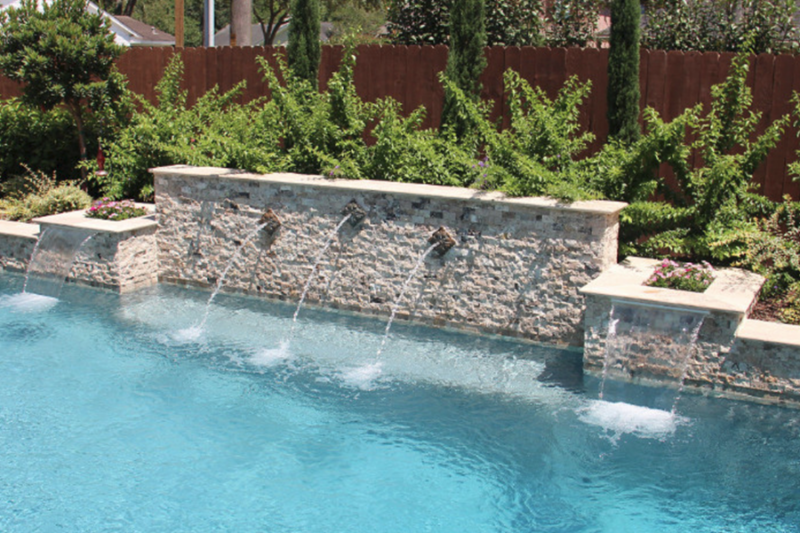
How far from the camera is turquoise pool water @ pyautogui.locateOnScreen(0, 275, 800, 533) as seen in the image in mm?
5613

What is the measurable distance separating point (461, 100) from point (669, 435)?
518 centimetres

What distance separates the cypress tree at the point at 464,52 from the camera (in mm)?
10961

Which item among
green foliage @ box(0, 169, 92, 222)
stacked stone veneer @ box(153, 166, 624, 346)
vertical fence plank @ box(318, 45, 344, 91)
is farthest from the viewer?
vertical fence plank @ box(318, 45, 344, 91)

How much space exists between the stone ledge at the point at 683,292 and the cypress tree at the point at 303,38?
6.07 metres

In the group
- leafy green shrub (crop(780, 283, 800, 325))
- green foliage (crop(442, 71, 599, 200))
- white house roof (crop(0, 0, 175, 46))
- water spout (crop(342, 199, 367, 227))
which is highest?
white house roof (crop(0, 0, 175, 46))

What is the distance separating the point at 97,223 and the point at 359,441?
18.6ft

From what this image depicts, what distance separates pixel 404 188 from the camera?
9.37 metres

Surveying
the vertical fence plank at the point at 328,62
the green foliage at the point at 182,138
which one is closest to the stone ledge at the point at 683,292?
the green foliage at the point at 182,138

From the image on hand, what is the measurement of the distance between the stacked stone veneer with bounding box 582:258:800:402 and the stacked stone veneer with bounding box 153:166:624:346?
2.74 ft

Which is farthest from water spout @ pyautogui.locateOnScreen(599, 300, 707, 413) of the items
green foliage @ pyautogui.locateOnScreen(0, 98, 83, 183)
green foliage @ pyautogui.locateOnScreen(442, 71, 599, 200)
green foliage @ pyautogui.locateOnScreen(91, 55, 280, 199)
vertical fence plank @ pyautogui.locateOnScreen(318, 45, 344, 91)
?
green foliage @ pyautogui.locateOnScreen(0, 98, 83, 183)

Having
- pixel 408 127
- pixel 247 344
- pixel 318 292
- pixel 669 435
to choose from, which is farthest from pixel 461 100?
pixel 669 435

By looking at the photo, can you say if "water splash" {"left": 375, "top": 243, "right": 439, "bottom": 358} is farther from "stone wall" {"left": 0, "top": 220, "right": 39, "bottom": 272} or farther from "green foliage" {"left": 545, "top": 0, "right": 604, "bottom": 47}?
"green foliage" {"left": 545, "top": 0, "right": 604, "bottom": 47}

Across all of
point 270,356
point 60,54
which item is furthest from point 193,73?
point 270,356

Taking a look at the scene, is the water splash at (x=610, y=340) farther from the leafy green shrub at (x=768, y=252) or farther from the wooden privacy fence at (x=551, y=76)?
the wooden privacy fence at (x=551, y=76)
